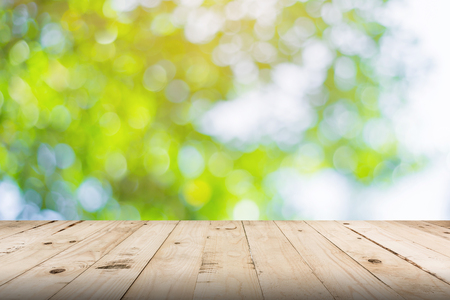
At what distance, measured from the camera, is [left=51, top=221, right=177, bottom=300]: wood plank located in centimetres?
82

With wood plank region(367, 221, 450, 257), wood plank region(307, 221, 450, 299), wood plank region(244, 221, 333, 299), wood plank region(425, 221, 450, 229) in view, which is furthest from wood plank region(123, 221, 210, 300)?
wood plank region(425, 221, 450, 229)

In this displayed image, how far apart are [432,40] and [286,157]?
0.94 metres

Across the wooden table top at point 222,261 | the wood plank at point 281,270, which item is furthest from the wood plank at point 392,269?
the wood plank at point 281,270

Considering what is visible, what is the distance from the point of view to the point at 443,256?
45.4 inches

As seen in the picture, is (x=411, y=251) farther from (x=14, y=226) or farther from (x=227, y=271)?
(x=14, y=226)

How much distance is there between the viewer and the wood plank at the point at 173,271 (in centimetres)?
82

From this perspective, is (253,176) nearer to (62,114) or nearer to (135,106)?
(135,106)

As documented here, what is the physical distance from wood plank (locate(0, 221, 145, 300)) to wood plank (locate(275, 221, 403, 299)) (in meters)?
0.61

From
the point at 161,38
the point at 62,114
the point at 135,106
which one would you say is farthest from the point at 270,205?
the point at 62,114

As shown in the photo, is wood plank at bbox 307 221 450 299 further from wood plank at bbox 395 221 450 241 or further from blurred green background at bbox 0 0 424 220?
blurred green background at bbox 0 0 424 220

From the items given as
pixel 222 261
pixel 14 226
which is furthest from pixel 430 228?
pixel 14 226

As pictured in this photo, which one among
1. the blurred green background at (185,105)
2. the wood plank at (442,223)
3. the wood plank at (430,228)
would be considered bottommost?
the wood plank at (430,228)

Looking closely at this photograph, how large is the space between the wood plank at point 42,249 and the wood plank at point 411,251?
3.47 ft

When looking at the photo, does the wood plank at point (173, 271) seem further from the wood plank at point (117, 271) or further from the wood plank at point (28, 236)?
the wood plank at point (28, 236)
